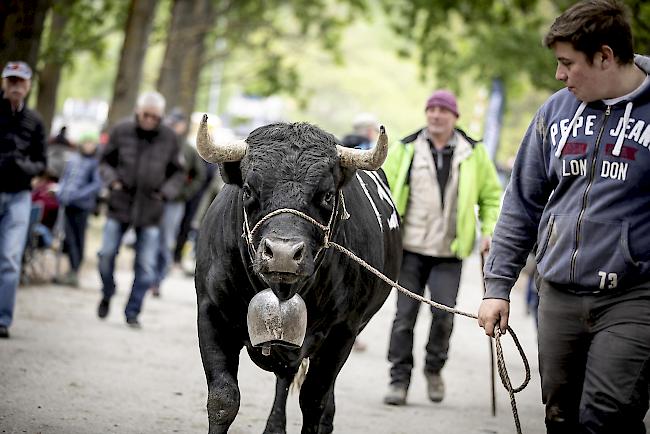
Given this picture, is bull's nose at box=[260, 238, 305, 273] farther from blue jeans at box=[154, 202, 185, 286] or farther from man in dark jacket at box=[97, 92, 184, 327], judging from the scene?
blue jeans at box=[154, 202, 185, 286]

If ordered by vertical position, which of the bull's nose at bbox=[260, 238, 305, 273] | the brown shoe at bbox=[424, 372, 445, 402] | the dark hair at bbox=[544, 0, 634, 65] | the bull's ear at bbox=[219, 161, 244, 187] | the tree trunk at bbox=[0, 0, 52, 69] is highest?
the tree trunk at bbox=[0, 0, 52, 69]

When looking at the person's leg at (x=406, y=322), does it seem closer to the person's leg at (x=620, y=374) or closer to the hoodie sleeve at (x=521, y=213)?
the hoodie sleeve at (x=521, y=213)

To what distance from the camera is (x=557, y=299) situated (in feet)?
16.5

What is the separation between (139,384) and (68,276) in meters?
6.80

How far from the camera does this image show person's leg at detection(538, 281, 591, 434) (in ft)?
16.2

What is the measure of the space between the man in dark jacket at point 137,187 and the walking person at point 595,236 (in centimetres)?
735

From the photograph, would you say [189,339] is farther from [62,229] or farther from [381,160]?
[381,160]

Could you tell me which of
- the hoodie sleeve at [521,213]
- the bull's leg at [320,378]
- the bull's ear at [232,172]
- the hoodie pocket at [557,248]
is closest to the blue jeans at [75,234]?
the bull's leg at [320,378]

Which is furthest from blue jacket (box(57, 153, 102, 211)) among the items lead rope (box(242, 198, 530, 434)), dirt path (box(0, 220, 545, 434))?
lead rope (box(242, 198, 530, 434))

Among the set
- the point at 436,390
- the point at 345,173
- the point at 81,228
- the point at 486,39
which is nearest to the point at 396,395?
the point at 436,390

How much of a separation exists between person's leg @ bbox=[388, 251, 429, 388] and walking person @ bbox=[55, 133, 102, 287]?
7.03 meters

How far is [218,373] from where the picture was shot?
19.9 ft

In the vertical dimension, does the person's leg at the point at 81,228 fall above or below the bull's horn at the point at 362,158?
below

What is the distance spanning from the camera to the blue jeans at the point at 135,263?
12.0 meters
